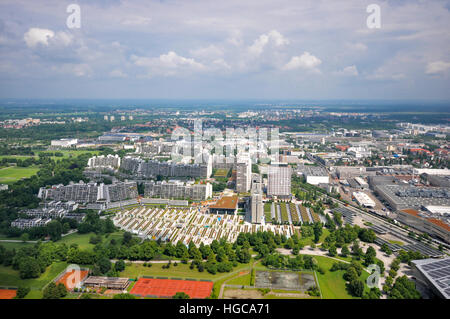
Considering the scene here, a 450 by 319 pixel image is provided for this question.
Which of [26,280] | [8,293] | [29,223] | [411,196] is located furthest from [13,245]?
[411,196]

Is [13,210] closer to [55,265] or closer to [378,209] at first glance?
[55,265]

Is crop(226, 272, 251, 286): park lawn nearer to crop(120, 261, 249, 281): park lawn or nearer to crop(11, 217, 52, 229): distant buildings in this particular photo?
crop(120, 261, 249, 281): park lawn

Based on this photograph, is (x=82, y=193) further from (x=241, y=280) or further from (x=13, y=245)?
(x=241, y=280)

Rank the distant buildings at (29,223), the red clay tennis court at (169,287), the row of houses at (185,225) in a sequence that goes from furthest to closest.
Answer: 1. the row of houses at (185,225)
2. the distant buildings at (29,223)
3. the red clay tennis court at (169,287)

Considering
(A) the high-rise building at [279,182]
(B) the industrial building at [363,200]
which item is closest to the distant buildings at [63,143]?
(A) the high-rise building at [279,182]

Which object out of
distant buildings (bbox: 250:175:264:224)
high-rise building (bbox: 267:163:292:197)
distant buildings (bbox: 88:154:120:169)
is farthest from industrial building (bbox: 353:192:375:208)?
distant buildings (bbox: 88:154:120:169)

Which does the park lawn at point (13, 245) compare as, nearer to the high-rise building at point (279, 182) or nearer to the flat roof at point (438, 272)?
the high-rise building at point (279, 182)
